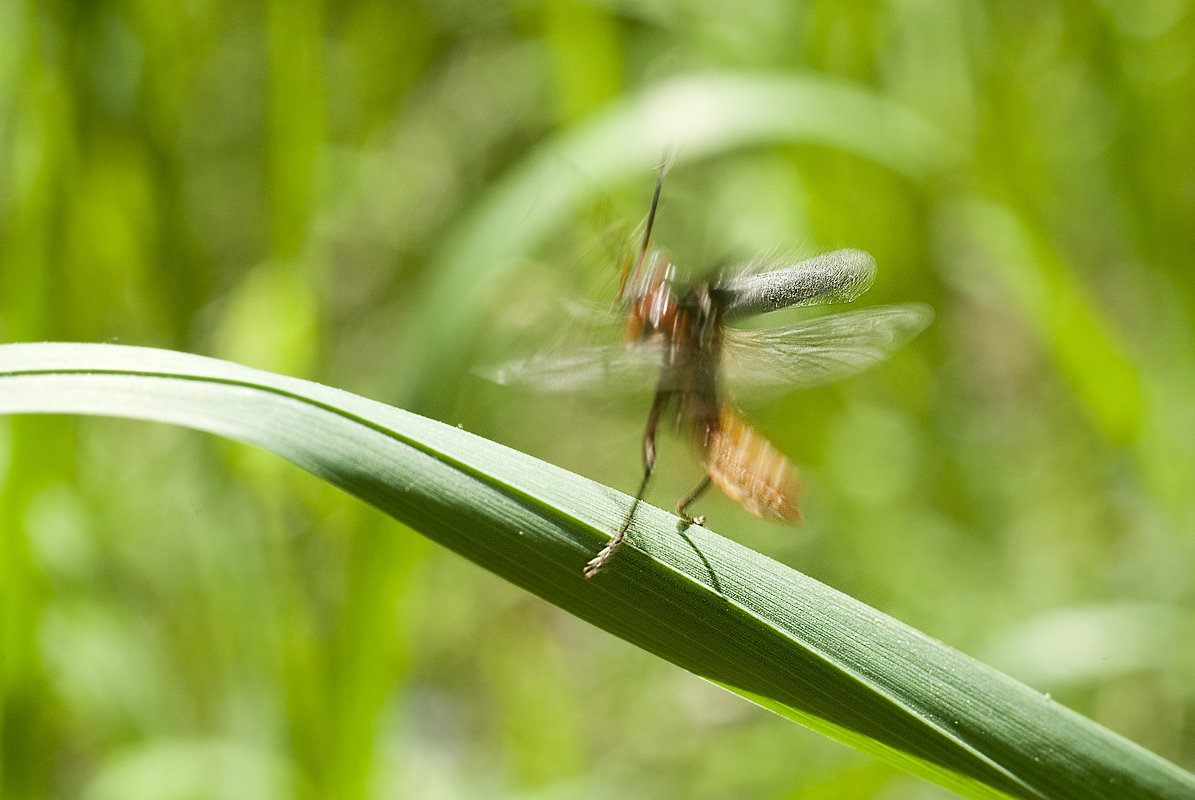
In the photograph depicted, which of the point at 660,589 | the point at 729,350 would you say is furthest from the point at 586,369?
the point at 660,589

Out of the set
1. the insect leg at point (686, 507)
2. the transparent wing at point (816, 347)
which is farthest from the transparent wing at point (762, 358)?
the insect leg at point (686, 507)

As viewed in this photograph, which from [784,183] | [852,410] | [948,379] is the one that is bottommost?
[852,410]

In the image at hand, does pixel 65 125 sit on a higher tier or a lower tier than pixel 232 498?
higher

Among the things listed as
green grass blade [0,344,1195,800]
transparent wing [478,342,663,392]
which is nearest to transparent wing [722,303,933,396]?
transparent wing [478,342,663,392]

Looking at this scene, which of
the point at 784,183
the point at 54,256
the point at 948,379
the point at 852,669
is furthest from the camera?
the point at 948,379

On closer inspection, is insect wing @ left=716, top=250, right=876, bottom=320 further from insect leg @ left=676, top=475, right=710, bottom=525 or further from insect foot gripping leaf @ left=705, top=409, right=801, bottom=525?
insect leg @ left=676, top=475, right=710, bottom=525

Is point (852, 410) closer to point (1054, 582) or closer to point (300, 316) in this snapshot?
point (1054, 582)

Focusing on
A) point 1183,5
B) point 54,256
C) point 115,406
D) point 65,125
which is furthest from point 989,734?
point 1183,5
